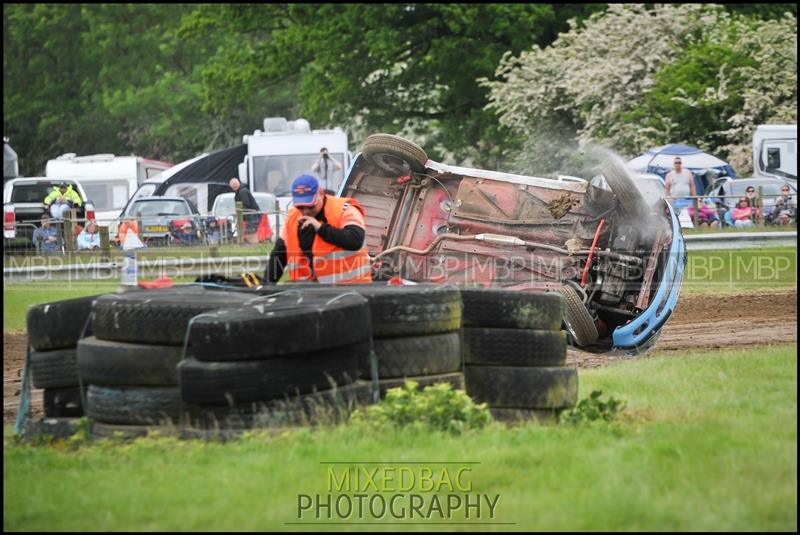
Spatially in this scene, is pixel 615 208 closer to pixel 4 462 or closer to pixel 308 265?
pixel 308 265

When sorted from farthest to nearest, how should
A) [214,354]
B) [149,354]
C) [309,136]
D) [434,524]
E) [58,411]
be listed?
[309,136] < [58,411] < [149,354] < [214,354] < [434,524]

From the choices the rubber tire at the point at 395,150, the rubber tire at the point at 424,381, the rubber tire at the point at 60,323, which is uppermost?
the rubber tire at the point at 395,150

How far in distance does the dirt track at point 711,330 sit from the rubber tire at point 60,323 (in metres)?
1.51

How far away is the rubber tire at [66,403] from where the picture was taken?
27.0ft

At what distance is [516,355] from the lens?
791 cm

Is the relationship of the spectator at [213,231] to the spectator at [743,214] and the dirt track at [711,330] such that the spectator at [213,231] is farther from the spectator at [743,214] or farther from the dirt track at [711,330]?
the spectator at [743,214]

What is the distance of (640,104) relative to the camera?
3516cm

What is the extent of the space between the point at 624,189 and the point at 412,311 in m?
4.75

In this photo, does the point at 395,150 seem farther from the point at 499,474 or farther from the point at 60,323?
the point at 499,474

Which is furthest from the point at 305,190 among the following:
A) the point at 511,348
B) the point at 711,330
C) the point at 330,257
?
the point at 711,330

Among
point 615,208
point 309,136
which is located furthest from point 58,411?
point 309,136

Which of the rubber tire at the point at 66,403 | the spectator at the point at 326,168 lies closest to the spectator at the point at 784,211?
the spectator at the point at 326,168

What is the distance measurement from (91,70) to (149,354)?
5622 centimetres

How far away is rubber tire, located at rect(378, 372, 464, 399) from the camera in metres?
7.55
